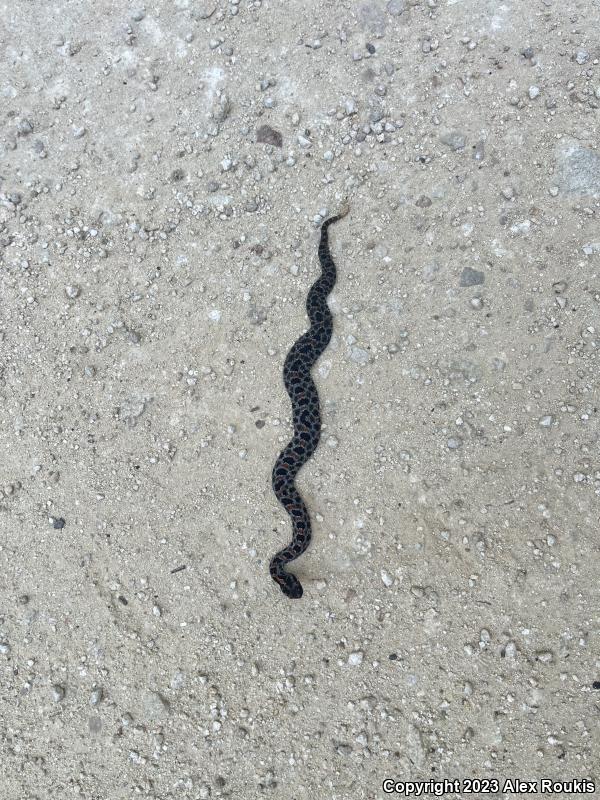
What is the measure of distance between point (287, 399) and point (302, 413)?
0.70 feet

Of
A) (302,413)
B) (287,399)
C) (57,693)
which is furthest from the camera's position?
(287,399)

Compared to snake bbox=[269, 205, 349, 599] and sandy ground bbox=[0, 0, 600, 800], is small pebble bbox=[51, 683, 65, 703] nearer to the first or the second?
sandy ground bbox=[0, 0, 600, 800]

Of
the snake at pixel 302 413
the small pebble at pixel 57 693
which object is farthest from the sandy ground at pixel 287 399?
the snake at pixel 302 413

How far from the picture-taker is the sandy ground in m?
4.67

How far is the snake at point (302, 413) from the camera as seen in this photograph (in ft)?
16.3

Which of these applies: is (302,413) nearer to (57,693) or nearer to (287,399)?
(287,399)

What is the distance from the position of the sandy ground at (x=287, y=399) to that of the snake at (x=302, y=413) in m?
0.12

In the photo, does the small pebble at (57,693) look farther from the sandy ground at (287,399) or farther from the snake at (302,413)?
the snake at (302,413)

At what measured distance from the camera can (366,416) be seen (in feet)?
17.1

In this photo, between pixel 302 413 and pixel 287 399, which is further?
pixel 287 399

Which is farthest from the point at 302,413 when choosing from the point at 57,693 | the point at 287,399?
the point at 57,693

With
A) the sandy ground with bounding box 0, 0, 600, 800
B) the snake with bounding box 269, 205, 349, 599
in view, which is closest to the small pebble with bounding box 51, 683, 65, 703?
the sandy ground with bounding box 0, 0, 600, 800

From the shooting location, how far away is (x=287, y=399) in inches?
209

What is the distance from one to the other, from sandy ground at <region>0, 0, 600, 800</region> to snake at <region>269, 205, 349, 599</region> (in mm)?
119
